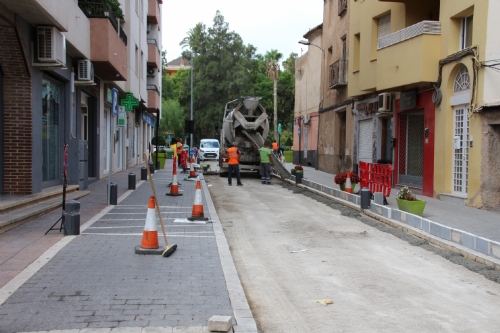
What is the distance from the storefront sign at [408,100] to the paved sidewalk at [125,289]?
1094 cm

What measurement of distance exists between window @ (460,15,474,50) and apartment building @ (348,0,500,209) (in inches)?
1.0

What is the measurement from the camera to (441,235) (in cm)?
907

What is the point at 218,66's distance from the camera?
59.8m

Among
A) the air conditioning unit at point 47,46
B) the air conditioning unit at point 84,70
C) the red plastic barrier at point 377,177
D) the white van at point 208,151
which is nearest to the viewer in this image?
the air conditioning unit at point 47,46

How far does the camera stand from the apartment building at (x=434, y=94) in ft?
42.5

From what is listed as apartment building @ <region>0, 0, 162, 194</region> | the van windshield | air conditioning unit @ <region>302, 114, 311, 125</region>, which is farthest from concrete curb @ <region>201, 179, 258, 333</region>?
the van windshield

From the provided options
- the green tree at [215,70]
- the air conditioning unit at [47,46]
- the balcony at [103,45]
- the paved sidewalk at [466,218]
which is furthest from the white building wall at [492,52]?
the green tree at [215,70]

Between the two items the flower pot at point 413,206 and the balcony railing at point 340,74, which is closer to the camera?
the flower pot at point 413,206

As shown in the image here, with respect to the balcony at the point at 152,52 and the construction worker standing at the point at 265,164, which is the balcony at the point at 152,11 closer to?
the balcony at the point at 152,52

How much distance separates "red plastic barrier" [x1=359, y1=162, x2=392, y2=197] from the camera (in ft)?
44.0

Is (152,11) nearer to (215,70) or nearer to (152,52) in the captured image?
(152,52)

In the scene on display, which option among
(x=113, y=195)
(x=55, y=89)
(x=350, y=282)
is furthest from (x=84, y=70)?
(x=350, y=282)

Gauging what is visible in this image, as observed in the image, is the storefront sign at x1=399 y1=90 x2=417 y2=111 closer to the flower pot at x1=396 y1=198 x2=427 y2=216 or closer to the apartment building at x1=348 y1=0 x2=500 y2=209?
the apartment building at x1=348 y1=0 x2=500 y2=209

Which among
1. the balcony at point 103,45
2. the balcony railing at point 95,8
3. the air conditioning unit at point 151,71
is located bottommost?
the balcony at point 103,45
